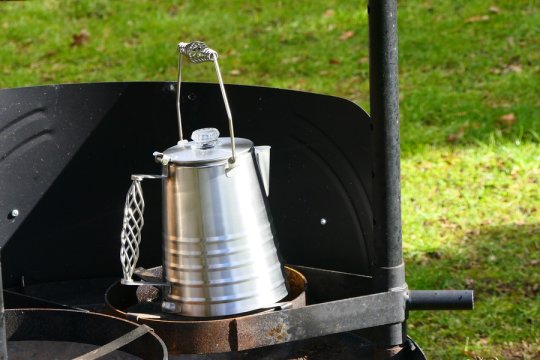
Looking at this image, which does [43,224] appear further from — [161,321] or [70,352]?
[161,321]

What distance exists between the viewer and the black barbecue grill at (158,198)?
1.56m

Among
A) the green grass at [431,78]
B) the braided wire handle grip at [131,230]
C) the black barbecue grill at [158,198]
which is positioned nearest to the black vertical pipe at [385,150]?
the black barbecue grill at [158,198]

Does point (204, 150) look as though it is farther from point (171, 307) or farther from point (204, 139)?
point (171, 307)

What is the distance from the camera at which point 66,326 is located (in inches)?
60.4

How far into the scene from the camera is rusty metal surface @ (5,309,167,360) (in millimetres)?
1498

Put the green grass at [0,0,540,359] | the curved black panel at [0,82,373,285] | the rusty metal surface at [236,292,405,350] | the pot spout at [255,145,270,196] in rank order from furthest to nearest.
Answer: the green grass at [0,0,540,359] → the curved black panel at [0,82,373,285] → the pot spout at [255,145,270,196] → the rusty metal surface at [236,292,405,350]

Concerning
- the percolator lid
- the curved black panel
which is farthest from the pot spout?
the curved black panel

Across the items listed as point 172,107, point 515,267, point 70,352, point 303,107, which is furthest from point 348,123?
point 515,267

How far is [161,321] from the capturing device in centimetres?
150

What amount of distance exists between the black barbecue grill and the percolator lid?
0.25 meters

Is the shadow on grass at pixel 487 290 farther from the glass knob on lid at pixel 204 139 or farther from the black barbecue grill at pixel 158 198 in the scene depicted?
the glass knob on lid at pixel 204 139

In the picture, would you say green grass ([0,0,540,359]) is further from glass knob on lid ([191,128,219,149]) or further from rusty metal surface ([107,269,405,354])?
glass knob on lid ([191,128,219,149])

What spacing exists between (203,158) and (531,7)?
Result: 4551 mm

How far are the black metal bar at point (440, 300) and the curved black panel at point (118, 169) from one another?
0.31m
